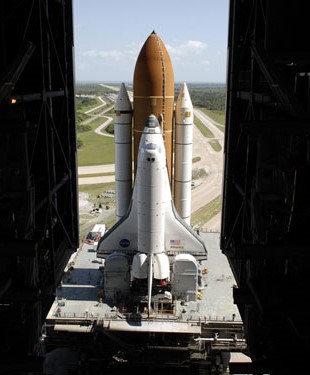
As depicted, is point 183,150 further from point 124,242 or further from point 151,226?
point 124,242

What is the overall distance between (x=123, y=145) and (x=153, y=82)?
4.12 meters

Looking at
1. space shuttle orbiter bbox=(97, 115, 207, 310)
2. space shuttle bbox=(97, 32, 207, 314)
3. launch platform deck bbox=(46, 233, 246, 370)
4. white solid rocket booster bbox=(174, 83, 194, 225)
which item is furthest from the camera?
white solid rocket booster bbox=(174, 83, 194, 225)

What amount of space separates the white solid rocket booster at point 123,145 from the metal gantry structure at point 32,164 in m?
14.3

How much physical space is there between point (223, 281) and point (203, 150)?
6549cm

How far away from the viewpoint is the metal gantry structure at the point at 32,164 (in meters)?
6.04

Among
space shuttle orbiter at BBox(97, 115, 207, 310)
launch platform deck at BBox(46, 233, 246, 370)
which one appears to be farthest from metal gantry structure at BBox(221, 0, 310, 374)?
space shuttle orbiter at BBox(97, 115, 207, 310)

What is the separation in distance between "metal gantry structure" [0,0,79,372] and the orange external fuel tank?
539 inches

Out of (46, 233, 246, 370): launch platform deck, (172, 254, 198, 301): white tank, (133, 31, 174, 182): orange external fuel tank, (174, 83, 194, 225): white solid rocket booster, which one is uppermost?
(133, 31, 174, 182): orange external fuel tank

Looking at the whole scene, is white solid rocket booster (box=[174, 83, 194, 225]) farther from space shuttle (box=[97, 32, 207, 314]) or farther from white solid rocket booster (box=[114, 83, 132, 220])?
white solid rocket booster (box=[114, 83, 132, 220])

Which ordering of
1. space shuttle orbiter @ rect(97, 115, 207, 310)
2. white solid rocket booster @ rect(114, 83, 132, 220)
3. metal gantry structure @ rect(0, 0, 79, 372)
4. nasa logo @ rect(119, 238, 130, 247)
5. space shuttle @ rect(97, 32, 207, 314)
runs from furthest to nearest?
white solid rocket booster @ rect(114, 83, 132, 220) → nasa logo @ rect(119, 238, 130, 247) → space shuttle @ rect(97, 32, 207, 314) → space shuttle orbiter @ rect(97, 115, 207, 310) → metal gantry structure @ rect(0, 0, 79, 372)

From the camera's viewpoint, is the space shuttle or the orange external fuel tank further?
the orange external fuel tank

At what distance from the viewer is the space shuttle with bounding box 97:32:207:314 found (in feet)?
70.3

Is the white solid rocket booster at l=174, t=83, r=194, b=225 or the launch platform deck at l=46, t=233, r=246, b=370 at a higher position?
the white solid rocket booster at l=174, t=83, r=194, b=225

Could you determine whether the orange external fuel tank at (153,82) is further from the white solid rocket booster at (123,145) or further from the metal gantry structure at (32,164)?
the metal gantry structure at (32,164)
